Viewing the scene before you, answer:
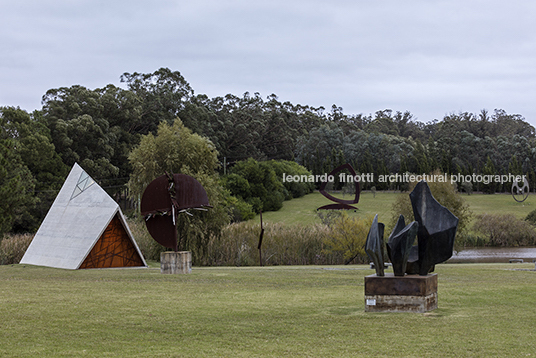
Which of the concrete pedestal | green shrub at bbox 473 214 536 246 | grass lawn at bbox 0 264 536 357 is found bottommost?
green shrub at bbox 473 214 536 246

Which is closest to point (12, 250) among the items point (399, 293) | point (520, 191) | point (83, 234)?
point (83, 234)

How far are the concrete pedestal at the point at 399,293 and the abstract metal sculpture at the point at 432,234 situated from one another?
285mm

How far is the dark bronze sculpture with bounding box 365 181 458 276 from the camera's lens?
800cm

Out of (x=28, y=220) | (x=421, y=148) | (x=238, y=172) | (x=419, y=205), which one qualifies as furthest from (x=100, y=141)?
(x=421, y=148)

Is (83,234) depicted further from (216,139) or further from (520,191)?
(520,191)

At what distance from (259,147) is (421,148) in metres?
20.9

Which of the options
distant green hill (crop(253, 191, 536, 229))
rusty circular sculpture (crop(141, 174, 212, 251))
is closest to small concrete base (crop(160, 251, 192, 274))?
rusty circular sculpture (crop(141, 174, 212, 251))

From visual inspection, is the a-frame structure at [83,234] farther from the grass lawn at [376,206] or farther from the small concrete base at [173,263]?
the grass lawn at [376,206]

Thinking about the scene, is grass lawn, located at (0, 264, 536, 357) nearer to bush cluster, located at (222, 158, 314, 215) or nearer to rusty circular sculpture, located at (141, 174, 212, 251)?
rusty circular sculpture, located at (141, 174, 212, 251)

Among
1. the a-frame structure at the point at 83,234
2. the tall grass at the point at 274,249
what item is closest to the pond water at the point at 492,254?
the tall grass at the point at 274,249

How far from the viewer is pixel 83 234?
17938mm

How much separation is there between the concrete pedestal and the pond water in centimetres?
2054

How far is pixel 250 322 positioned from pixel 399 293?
2208mm

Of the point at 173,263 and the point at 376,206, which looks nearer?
the point at 173,263
